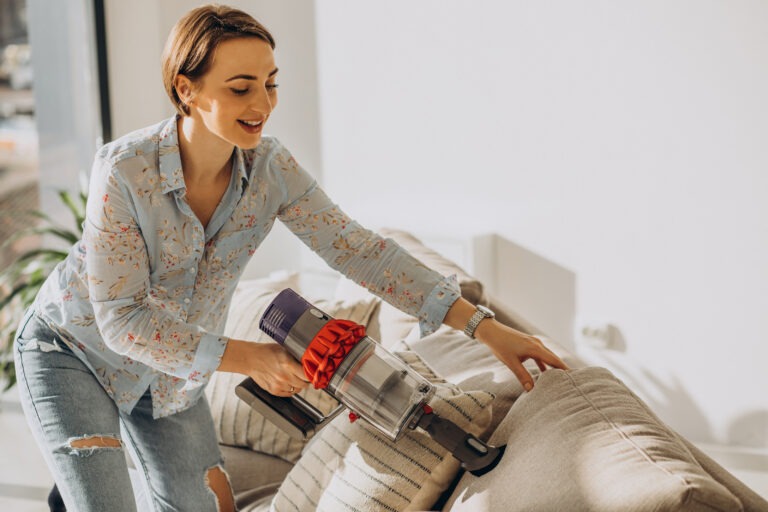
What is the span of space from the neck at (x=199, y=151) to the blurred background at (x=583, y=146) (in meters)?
1.35

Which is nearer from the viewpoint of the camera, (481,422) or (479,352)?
(481,422)

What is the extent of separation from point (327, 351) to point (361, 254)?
1.11 feet

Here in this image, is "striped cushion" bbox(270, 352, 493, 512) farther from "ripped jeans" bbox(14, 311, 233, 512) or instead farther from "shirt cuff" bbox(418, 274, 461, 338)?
"ripped jeans" bbox(14, 311, 233, 512)

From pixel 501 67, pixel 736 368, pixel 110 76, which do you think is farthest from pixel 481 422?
pixel 110 76

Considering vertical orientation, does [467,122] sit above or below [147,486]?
above

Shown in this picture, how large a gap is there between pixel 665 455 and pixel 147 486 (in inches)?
41.0

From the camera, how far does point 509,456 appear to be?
4.91 ft

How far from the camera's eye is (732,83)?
8.20 feet

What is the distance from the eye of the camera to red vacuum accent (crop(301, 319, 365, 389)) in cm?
147

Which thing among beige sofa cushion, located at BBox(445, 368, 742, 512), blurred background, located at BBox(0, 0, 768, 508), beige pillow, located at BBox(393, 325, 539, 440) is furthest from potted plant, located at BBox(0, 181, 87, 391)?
beige sofa cushion, located at BBox(445, 368, 742, 512)

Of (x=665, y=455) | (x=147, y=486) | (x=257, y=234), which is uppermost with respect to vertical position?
(x=257, y=234)

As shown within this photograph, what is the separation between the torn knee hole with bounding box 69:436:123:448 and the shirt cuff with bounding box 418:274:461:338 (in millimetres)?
577

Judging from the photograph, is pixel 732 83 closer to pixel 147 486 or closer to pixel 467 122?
pixel 467 122

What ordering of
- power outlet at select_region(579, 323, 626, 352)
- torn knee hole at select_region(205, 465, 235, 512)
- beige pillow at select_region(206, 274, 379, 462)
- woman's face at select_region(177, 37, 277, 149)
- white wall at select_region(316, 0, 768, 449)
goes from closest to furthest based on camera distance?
woman's face at select_region(177, 37, 277, 149)
torn knee hole at select_region(205, 465, 235, 512)
beige pillow at select_region(206, 274, 379, 462)
white wall at select_region(316, 0, 768, 449)
power outlet at select_region(579, 323, 626, 352)
